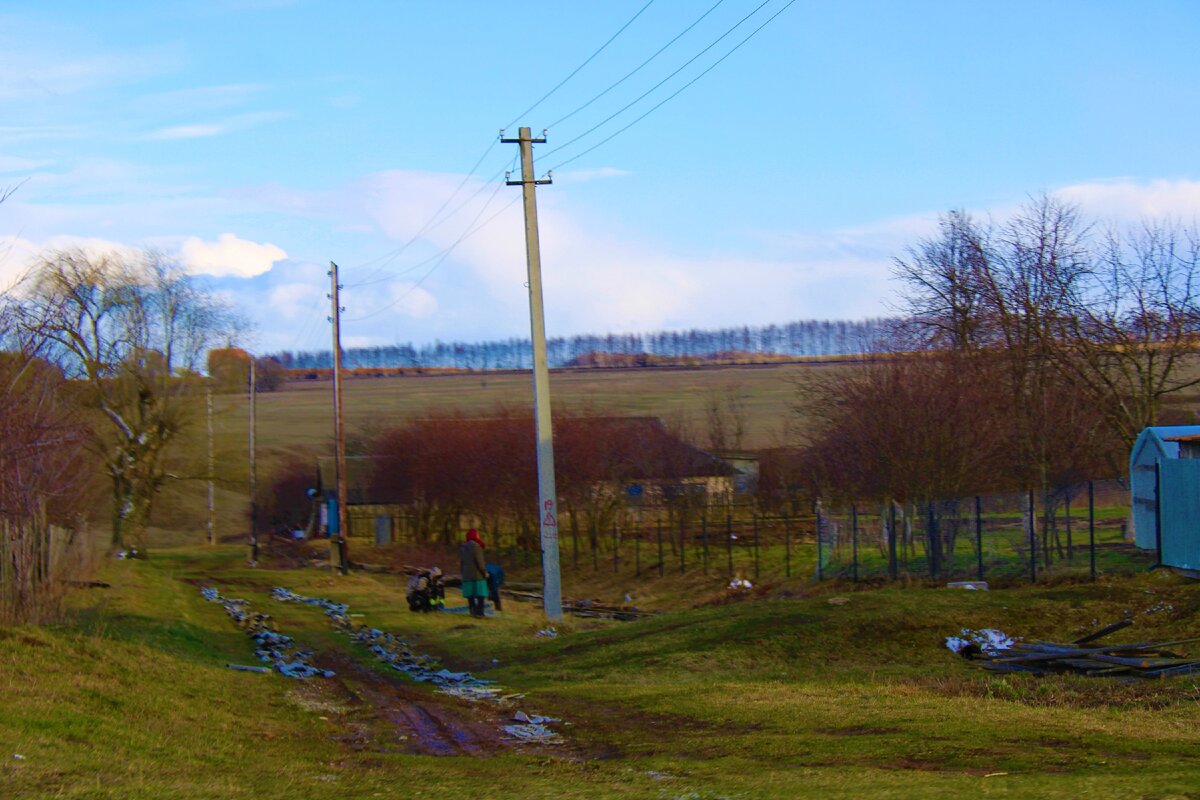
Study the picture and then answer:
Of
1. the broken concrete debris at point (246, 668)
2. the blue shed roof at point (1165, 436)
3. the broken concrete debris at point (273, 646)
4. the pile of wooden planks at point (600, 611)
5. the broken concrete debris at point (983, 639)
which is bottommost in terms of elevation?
the pile of wooden planks at point (600, 611)

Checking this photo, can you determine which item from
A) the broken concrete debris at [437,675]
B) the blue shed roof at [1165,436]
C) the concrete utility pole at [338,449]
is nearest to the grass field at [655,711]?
the broken concrete debris at [437,675]

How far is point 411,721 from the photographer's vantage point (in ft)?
37.4

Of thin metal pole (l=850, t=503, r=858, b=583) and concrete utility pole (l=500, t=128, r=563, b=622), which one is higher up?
concrete utility pole (l=500, t=128, r=563, b=622)

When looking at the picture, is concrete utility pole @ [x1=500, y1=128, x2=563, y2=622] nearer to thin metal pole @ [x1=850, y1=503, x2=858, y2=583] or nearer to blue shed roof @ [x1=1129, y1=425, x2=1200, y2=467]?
thin metal pole @ [x1=850, y1=503, x2=858, y2=583]

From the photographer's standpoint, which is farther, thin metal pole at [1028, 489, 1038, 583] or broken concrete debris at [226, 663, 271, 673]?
thin metal pole at [1028, 489, 1038, 583]

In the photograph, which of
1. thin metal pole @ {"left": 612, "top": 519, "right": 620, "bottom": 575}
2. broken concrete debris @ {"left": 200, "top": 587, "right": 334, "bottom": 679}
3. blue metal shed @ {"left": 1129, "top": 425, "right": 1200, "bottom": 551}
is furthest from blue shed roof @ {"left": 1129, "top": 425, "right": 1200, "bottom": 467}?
thin metal pole @ {"left": 612, "top": 519, "right": 620, "bottom": 575}

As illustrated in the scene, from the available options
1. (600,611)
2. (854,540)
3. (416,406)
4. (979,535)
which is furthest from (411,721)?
(416,406)

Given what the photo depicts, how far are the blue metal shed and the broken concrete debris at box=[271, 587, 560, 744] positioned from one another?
1406cm

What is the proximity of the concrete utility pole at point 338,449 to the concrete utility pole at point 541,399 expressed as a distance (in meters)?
16.8

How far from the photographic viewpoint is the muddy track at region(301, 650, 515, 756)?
1005 cm

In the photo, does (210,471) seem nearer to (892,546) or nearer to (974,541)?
(892,546)

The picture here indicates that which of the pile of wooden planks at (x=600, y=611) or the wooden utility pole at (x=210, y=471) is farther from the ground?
the wooden utility pole at (x=210, y=471)

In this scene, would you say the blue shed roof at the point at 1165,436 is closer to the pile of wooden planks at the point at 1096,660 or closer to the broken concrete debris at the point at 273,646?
the pile of wooden planks at the point at 1096,660

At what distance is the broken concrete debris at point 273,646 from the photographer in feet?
49.9
